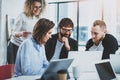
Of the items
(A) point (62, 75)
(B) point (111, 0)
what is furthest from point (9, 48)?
(A) point (62, 75)

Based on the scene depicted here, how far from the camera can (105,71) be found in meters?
2.68

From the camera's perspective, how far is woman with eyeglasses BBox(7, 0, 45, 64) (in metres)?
4.97

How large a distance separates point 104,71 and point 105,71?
2 cm

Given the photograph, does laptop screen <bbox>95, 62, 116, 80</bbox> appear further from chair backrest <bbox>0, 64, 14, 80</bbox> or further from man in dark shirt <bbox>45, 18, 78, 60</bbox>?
man in dark shirt <bbox>45, 18, 78, 60</bbox>

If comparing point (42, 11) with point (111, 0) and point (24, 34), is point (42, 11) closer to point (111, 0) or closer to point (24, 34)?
point (24, 34)

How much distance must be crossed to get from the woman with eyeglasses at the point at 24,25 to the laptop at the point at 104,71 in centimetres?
256

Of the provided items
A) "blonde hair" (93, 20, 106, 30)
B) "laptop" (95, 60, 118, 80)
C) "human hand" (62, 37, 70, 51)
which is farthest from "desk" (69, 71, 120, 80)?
"blonde hair" (93, 20, 106, 30)

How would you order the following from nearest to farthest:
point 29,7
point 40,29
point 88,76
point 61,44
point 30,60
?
point 88,76 → point 30,60 → point 40,29 → point 61,44 → point 29,7

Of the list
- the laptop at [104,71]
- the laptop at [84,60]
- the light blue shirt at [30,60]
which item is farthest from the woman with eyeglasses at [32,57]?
the laptop at [104,71]

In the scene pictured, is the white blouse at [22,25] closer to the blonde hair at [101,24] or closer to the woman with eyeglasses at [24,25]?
the woman with eyeglasses at [24,25]

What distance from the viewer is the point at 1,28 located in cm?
511

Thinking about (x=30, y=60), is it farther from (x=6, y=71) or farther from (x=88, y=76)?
(x=88, y=76)

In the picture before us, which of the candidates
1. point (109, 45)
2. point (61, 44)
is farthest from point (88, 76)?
point (61, 44)

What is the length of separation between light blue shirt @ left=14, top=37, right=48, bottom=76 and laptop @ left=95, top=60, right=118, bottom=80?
0.86m
